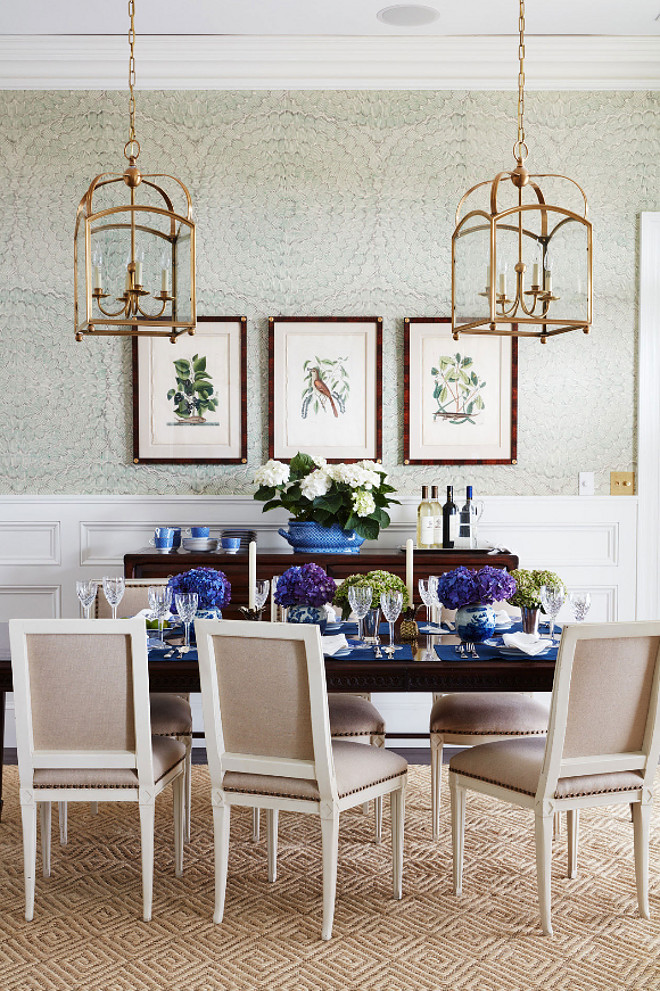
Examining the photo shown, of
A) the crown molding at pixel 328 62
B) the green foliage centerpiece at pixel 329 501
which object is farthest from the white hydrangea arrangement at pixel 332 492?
the crown molding at pixel 328 62

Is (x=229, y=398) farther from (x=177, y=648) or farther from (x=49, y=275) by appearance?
(x=177, y=648)

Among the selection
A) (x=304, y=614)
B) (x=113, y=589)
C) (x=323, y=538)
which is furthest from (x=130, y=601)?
(x=323, y=538)

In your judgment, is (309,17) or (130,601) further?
(309,17)

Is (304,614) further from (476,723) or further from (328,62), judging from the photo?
(328,62)

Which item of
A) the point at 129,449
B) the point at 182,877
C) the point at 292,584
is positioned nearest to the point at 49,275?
the point at 129,449

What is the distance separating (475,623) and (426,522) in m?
1.45

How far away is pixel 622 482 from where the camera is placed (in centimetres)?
462

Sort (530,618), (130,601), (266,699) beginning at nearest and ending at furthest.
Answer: (266,699)
(530,618)
(130,601)

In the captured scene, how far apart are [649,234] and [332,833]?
3431 mm

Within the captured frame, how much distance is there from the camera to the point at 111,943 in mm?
2479

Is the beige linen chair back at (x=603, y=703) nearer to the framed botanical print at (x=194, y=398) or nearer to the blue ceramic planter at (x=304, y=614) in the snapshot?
the blue ceramic planter at (x=304, y=614)

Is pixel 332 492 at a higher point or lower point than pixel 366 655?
higher

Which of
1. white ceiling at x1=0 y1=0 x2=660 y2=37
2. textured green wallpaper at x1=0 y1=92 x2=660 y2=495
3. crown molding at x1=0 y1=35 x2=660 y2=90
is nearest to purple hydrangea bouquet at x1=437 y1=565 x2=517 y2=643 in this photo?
textured green wallpaper at x1=0 y1=92 x2=660 y2=495

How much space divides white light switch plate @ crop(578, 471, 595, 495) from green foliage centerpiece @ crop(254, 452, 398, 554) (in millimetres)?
1017
